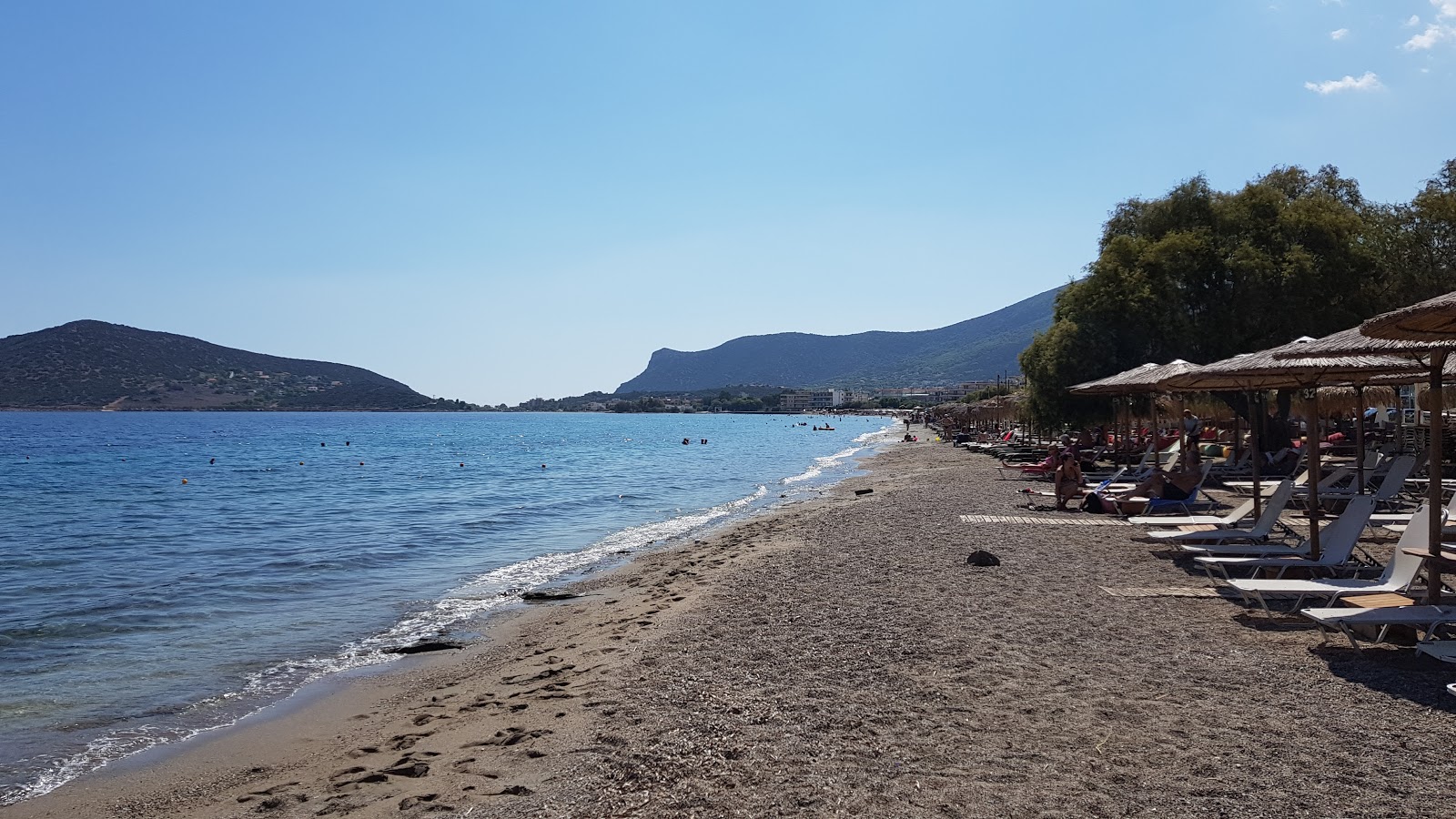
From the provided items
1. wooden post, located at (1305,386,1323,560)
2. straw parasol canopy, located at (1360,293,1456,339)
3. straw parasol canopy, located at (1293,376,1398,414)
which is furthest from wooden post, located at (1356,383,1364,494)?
straw parasol canopy, located at (1360,293,1456,339)

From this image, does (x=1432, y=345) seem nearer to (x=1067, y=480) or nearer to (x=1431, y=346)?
(x=1431, y=346)

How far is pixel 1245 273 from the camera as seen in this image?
22.6m

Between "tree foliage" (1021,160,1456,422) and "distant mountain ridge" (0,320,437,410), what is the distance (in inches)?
5790

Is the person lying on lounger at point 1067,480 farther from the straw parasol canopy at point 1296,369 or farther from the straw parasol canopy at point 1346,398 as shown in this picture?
the straw parasol canopy at point 1346,398

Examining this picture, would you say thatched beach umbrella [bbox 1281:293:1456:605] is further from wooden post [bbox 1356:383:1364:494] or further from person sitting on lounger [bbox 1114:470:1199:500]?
wooden post [bbox 1356:383:1364:494]

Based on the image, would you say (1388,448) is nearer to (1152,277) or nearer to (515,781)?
(1152,277)

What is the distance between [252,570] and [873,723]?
38.8 feet

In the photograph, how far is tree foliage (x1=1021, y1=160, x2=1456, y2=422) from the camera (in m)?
21.7

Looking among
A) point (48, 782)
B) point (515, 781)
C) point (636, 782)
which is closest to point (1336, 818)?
point (636, 782)

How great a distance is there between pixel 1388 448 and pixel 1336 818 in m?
20.6

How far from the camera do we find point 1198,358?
76.6 feet

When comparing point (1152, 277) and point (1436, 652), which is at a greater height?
point (1152, 277)

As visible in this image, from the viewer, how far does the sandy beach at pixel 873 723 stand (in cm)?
423

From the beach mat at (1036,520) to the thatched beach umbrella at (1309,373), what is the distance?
108 inches
